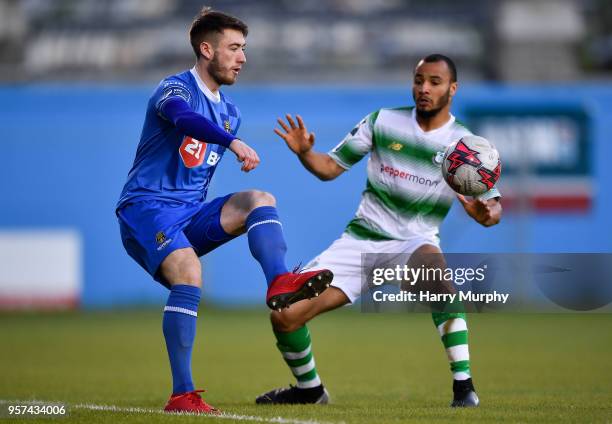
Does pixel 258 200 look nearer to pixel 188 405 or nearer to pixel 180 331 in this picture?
pixel 180 331

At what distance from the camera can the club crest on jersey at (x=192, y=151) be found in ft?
21.3

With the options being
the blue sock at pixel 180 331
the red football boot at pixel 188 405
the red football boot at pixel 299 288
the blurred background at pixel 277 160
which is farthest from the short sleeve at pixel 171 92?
the blurred background at pixel 277 160

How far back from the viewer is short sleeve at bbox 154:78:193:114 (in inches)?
247

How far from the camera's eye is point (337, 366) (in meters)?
10.1

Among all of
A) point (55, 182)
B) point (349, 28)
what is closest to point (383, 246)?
point (55, 182)

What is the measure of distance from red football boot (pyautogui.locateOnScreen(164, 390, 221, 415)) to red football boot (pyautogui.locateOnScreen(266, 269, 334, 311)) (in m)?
0.75

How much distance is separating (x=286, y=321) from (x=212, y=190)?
31.4ft

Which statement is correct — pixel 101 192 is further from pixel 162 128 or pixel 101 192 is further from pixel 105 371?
pixel 162 128

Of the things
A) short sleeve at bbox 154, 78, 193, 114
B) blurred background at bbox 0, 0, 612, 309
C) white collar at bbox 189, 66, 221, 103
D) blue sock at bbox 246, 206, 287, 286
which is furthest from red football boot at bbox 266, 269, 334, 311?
blurred background at bbox 0, 0, 612, 309

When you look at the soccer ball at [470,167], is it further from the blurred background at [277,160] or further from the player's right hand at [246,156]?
the blurred background at [277,160]

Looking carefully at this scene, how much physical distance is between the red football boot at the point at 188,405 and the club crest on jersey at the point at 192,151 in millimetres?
1318

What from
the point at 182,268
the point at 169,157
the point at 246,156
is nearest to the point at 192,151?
the point at 169,157

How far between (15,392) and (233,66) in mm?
2853

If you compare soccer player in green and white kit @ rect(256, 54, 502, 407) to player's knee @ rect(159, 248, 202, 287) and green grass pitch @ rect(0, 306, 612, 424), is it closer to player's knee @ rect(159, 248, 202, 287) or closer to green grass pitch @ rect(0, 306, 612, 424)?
green grass pitch @ rect(0, 306, 612, 424)
